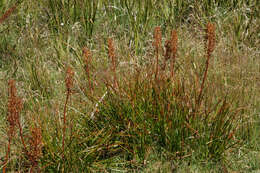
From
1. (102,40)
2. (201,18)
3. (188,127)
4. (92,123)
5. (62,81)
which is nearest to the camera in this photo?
(188,127)

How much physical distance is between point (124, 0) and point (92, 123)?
7.87 feet

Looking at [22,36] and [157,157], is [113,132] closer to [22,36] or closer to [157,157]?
[157,157]

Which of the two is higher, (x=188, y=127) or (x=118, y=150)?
(x=188, y=127)

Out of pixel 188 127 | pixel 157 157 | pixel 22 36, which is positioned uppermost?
pixel 22 36

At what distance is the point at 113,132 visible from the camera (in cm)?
302

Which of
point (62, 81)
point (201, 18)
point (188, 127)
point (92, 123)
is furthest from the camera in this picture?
point (201, 18)

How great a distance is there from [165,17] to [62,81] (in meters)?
1.64

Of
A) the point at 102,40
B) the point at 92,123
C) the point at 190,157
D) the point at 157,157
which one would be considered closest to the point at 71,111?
the point at 92,123

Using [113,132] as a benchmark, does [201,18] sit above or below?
above

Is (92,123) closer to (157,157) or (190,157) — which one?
(157,157)

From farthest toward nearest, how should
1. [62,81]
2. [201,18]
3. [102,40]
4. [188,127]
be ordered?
[201,18], [102,40], [62,81], [188,127]

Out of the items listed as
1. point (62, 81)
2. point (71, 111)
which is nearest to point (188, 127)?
point (71, 111)

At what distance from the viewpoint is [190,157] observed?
9.46 feet

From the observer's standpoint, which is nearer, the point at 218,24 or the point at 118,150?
the point at 118,150
